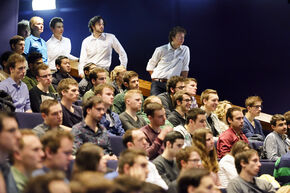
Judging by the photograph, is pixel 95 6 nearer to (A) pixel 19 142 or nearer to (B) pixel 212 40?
(B) pixel 212 40

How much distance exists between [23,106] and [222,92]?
2.86 metres

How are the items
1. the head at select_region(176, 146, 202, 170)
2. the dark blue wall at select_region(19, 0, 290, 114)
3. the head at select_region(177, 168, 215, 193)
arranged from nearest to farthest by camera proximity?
the head at select_region(177, 168, 215, 193), the head at select_region(176, 146, 202, 170), the dark blue wall at select_region(19, 0, 290, 114)

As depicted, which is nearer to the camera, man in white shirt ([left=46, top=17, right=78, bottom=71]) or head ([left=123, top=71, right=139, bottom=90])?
head ([left=123, top=71, right=139, bottom=90])

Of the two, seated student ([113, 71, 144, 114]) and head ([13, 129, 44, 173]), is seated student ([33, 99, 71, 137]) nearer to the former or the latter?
head ([13, 129, 44, 173])

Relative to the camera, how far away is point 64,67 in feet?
16.7

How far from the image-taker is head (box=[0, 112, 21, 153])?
2369 millimetres

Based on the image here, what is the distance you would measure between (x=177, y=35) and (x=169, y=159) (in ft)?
7.92

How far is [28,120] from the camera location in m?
3.70

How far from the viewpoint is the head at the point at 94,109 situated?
3.57 m

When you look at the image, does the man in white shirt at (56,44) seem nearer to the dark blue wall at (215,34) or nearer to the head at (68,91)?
the dark blue wall at (215,34)

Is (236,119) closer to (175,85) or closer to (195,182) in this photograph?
(175,85)

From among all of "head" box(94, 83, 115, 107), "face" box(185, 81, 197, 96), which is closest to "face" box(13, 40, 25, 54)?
"head" box(94, 83, 115, 107)

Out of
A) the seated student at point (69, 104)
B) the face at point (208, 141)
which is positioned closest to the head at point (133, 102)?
the seated student at point (69, 104)

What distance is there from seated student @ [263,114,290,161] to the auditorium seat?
181cm
